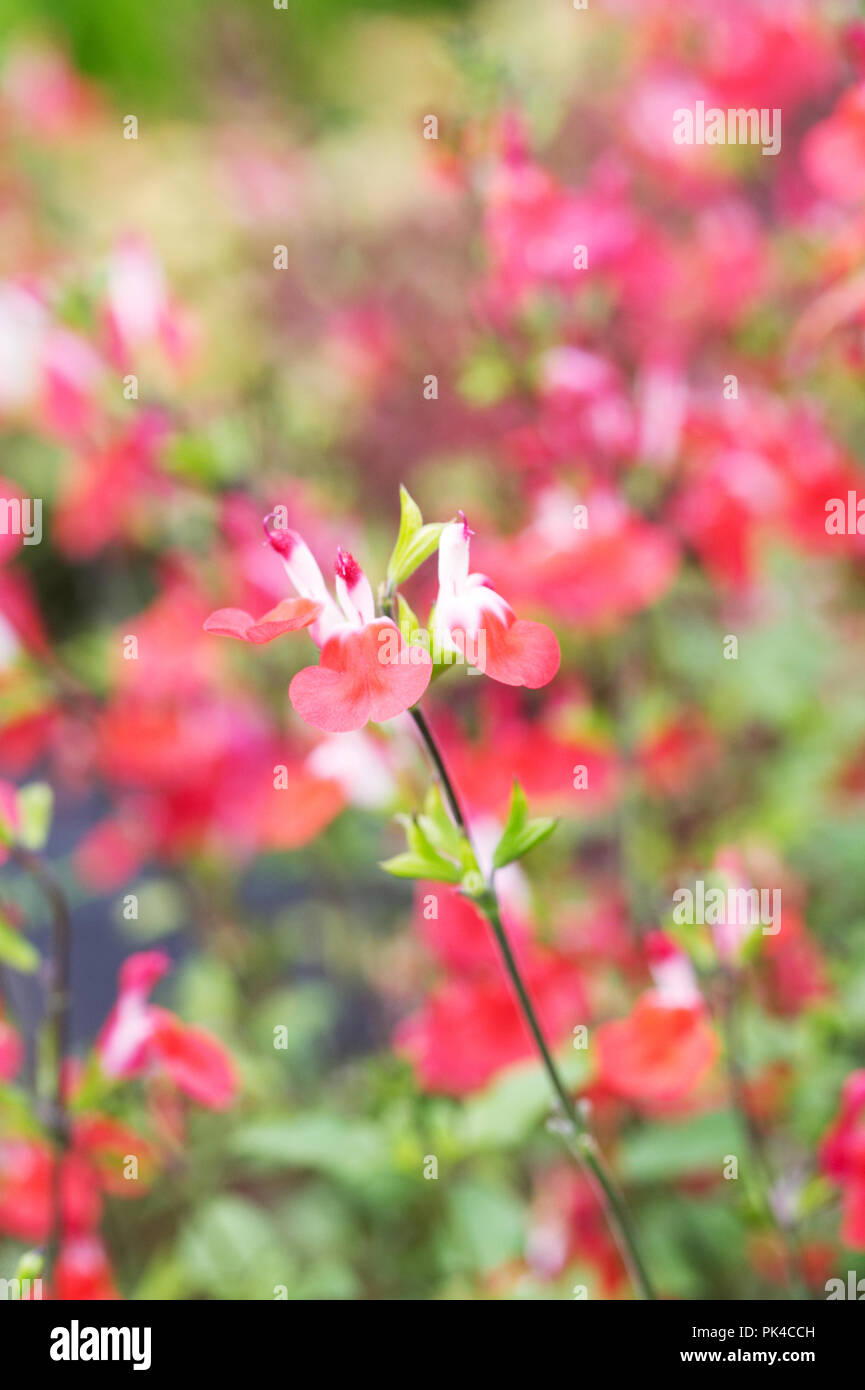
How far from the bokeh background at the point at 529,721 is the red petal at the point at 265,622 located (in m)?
0.29

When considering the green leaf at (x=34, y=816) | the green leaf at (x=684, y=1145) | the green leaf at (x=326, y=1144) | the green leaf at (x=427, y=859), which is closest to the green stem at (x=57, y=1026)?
the green leaf at (x=34, y=816)

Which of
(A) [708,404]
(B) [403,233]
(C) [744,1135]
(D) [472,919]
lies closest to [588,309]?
(A) [708,404]

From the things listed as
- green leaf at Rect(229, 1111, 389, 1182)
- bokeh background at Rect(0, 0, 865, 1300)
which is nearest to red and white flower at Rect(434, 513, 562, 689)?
bokeh background at Rect(0, 0, 865, 1300)

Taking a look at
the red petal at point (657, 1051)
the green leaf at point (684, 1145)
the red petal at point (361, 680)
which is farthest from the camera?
the green leaf at point (684, 1145)

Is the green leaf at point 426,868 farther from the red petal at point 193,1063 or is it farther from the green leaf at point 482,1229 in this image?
the green leaf at point 482,1229

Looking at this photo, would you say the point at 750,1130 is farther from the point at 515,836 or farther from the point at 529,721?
the point at 529,721

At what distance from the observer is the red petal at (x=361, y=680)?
40 centimetres

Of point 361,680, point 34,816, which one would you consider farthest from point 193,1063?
point 361,680

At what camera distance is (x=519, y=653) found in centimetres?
43

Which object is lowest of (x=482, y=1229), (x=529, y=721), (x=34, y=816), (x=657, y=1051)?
(x=482, y=1229)

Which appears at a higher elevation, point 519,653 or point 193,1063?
point 519,653

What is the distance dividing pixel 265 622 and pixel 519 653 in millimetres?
92

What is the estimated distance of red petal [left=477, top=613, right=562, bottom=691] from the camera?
16.4 inches
